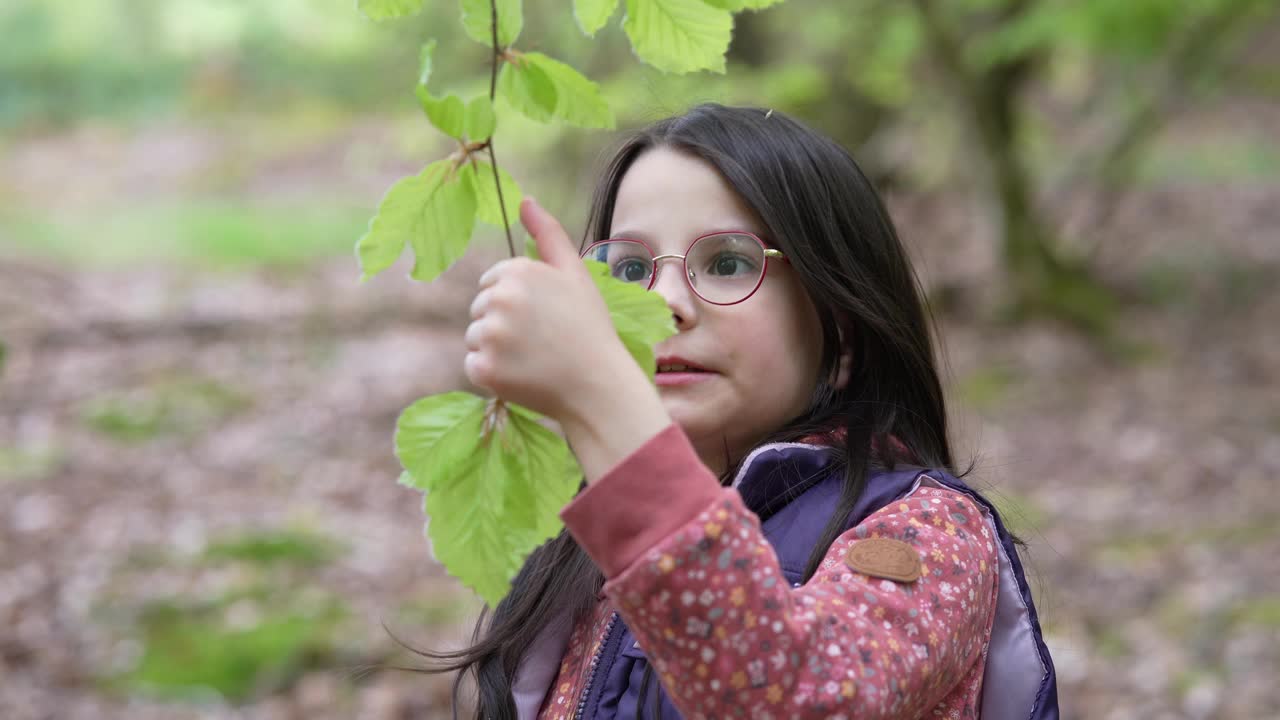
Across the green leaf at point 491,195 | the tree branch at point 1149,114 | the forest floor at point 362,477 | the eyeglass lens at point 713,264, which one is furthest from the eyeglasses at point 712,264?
the tree branch at point 1149,114

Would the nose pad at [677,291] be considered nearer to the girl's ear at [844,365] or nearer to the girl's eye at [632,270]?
the girl's eye at [632,270]

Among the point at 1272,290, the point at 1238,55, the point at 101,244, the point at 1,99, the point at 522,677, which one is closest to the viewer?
the point at 522,677

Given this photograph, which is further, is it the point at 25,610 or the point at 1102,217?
the point at 1102,217

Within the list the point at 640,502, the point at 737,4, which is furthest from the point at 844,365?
the point at 640,502

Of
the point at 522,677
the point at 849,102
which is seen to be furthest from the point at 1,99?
the point at 522,677

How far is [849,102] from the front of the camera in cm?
743

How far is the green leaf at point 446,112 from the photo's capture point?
2.56ft

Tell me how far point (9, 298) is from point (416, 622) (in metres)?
4.63

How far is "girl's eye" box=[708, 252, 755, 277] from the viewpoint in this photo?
113cm

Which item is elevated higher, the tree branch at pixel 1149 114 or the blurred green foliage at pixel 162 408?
the tree branch at pixel 1149 114

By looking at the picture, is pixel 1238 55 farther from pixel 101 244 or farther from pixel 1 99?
pixel 1 99

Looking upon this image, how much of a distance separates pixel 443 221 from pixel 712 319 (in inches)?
14.1

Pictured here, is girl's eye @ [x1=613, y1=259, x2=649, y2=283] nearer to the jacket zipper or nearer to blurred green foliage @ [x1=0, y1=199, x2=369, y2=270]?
the jacket zipper

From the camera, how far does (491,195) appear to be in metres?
0.86
